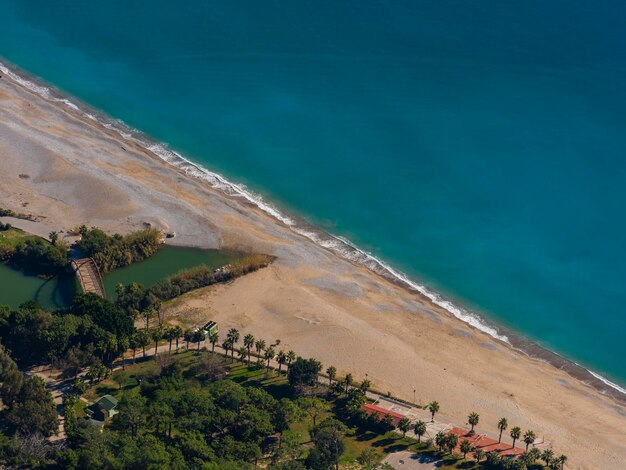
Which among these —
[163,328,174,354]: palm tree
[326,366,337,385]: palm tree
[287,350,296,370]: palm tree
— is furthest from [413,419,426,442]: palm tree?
[163,328,174,354]: palm tree

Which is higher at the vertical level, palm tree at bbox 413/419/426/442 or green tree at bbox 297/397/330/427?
palm tree at bbox 413/419/426/442

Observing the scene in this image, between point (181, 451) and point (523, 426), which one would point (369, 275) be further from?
point (181, 451)

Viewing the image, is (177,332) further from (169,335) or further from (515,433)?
(515,433)

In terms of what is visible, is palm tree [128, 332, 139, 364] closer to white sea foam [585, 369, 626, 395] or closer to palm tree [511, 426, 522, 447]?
palm tree [511, 426, 522, 447]

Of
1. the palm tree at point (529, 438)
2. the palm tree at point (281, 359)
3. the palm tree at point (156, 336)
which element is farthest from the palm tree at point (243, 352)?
the palm tree at point (529, 438)

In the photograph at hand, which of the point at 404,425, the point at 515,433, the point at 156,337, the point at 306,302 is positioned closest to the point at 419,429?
the point at 404,425

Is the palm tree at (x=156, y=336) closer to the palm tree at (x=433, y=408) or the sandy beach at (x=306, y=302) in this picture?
the sandy beach at (x=306, y=302)

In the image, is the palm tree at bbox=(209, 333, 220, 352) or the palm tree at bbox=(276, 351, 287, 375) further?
the palm tree at bbox=(209, 333, 220, 352)
